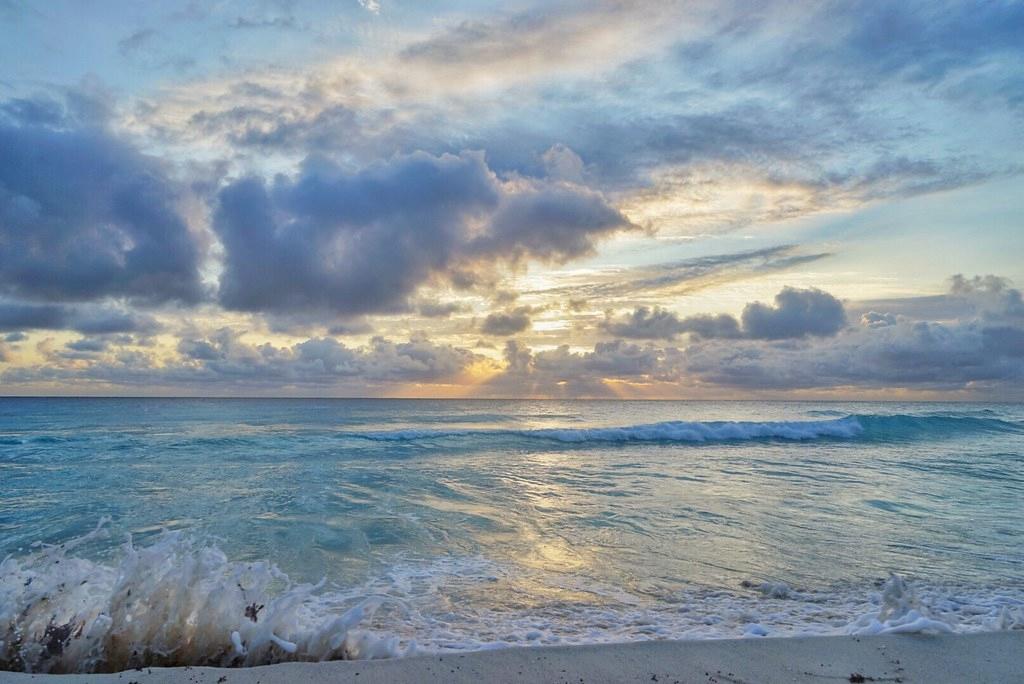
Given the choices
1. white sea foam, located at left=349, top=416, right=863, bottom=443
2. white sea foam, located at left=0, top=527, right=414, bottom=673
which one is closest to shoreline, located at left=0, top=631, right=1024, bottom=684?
white sea foam, located at left=0, top=527, right=414, bottom=673

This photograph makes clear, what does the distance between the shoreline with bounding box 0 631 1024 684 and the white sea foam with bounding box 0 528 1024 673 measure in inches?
13.1

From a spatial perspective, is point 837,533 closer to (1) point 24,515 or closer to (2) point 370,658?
(2) point 370,658

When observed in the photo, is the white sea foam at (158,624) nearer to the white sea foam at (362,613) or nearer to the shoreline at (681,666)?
the white sea foam at (362,613)

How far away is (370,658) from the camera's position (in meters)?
4.19

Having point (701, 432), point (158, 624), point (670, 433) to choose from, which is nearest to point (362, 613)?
point (158, 624)

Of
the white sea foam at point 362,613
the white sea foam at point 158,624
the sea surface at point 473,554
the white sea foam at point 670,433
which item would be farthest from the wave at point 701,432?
the white sea foam at point 158,624

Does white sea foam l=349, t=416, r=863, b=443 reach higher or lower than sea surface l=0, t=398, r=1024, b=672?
lower

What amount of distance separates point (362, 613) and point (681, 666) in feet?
8.19

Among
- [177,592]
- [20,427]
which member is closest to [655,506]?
[177,592]

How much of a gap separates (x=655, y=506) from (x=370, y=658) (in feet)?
26.4

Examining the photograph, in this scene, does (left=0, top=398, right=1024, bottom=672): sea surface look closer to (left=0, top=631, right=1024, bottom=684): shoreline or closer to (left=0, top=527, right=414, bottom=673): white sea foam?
(left=0, top=527, right=414, bottom=673): white sea foam

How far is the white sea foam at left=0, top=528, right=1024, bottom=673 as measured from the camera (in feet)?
13.9

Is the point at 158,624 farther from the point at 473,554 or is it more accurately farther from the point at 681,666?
the point at 473,554

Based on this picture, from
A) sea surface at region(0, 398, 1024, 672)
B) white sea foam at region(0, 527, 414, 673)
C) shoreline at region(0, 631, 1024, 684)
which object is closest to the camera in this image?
shoreline at region(0, 631, 1024, 684)
